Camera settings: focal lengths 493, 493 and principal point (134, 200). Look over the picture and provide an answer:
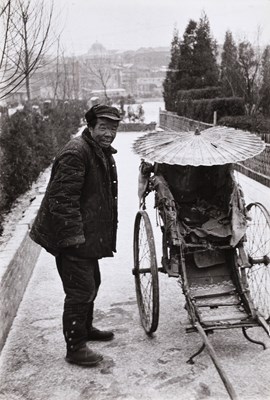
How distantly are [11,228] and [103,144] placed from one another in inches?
141

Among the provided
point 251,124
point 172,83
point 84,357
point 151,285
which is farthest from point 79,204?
point 172,83

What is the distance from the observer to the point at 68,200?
315 centimetres

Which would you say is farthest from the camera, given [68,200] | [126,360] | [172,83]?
[172,83]

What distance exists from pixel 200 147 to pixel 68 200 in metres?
1.20

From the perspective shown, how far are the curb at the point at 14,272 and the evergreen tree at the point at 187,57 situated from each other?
2457cm

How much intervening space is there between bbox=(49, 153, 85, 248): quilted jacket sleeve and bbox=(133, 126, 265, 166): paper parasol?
77 cm

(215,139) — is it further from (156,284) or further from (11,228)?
(11,228)

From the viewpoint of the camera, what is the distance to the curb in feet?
12.2

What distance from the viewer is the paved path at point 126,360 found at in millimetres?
2967

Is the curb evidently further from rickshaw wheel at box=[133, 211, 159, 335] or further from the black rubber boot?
rickshaw wheel at box=[133, 211, 159, 335]

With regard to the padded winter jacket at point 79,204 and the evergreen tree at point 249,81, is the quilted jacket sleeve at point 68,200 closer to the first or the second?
the padded winter jacket at point 79,204

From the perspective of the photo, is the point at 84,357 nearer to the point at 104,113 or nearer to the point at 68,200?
the point at 68,200

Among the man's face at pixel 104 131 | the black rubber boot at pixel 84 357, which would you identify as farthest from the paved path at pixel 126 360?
the man's face at pixel 104 131

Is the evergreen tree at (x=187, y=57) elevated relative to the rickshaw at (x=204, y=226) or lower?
elevated
